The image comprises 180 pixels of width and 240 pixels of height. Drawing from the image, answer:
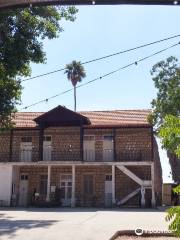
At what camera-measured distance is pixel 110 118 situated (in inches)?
1359

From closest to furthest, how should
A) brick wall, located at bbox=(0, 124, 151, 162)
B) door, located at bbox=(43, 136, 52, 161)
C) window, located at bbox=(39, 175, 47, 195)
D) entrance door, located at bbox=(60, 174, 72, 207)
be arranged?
brick wall, located at bbox=(0, 124, 151, 162)
entrance door, located at bbox=(60, 174, 72, 207)
door, located at bbox=(43, 136, 52, 161)
window, located at bbox=(39, 175, 47, 195)

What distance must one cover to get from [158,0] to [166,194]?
34274 millimetres

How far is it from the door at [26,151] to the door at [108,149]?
5.63m

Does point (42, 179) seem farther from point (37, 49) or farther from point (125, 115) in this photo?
point (37, 49)

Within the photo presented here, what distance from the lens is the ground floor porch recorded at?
3097 centimetres

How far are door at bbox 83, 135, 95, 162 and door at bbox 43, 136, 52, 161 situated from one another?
2.64 metres

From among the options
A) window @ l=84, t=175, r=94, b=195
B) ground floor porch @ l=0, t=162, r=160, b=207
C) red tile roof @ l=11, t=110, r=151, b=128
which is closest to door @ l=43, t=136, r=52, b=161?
ground floor porch @ l=0, t=162, r=160, b=207

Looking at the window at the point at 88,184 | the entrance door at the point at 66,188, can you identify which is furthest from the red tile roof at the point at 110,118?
the entrance door at the point at 66,188

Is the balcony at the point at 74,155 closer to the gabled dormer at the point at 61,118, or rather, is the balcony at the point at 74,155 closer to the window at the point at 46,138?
the window at the point at 46,138

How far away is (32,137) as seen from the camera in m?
34.5

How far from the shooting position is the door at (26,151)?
33.5 meters

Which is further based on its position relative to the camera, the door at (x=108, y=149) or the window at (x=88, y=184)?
the window at (x=88, y=184)

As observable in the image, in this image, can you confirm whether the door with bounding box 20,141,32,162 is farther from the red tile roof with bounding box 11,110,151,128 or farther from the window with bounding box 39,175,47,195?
the window with bounding box 39,175,47,195

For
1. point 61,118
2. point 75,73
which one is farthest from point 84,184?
point 75,73
